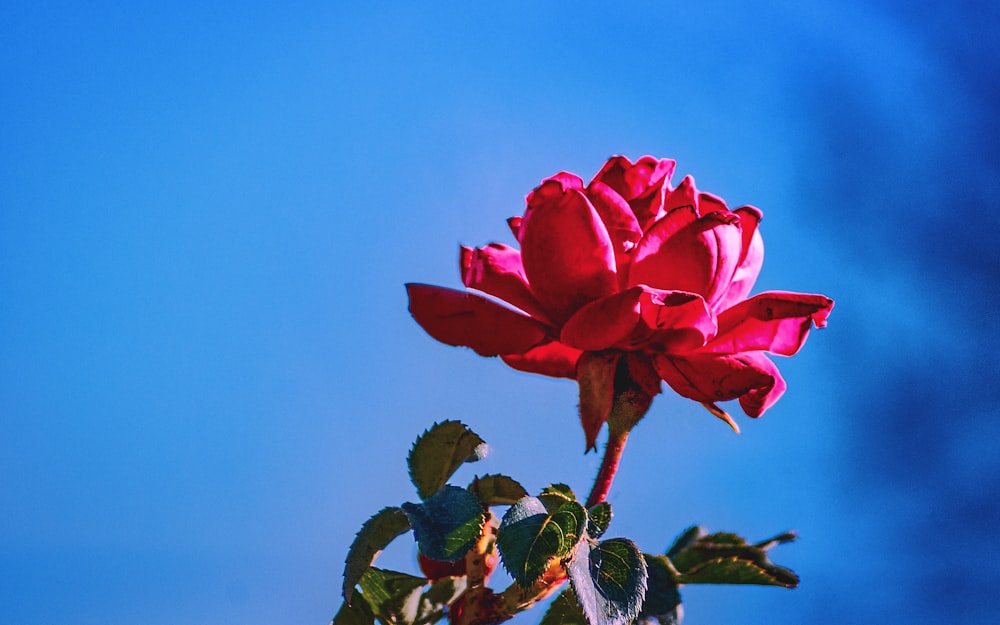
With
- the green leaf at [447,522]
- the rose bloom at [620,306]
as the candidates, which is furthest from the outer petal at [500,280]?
the green leaf at [447,522]

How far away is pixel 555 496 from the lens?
0.44 meters

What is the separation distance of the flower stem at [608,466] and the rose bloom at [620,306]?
0.05ft

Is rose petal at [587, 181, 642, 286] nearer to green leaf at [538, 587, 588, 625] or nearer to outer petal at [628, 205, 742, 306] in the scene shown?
outer petal at [628, 205, 742, 306]

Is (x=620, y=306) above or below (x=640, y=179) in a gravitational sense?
below

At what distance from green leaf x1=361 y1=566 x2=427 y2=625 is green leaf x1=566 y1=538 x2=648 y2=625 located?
12cm

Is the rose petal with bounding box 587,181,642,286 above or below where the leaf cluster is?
above

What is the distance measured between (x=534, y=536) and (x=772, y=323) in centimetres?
16

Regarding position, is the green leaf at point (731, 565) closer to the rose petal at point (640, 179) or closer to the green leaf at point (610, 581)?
the green leaf at point (610, 581)

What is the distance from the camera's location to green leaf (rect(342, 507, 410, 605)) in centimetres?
46

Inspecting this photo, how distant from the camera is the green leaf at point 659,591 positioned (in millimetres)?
416

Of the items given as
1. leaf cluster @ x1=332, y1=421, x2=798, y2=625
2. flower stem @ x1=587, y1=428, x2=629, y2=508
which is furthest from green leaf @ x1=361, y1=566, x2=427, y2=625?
flower stem @ x1=587, y1=428, x2=629, y2=508

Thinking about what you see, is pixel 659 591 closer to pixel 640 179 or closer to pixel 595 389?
pixel 595 389

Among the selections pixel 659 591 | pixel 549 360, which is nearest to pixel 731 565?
pixel 659 591

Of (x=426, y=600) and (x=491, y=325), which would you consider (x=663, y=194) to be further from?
(x=426, y=600)
